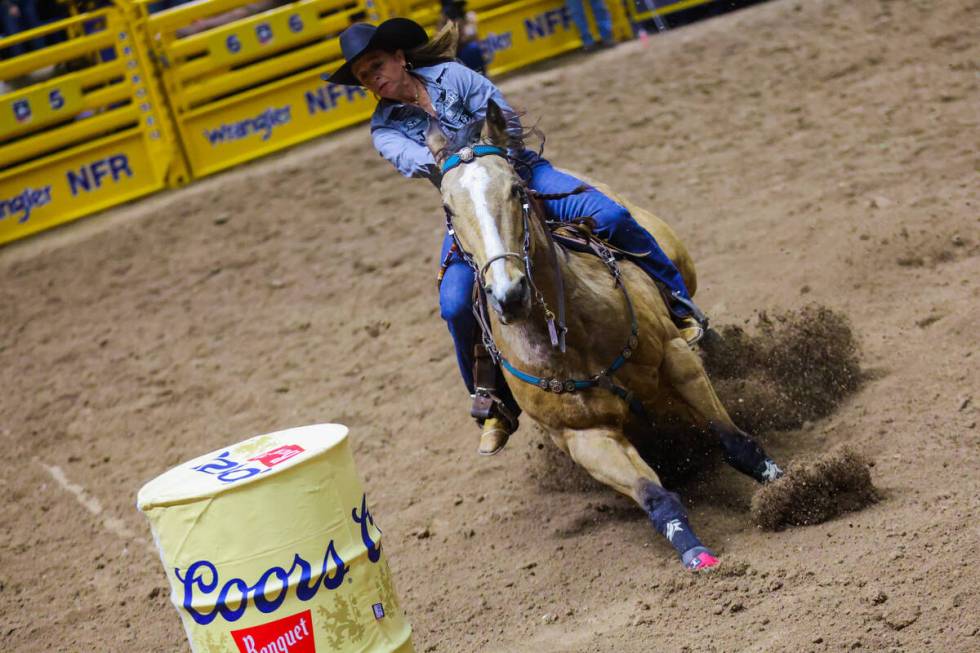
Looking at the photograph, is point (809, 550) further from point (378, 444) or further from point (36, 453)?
point (36, 453)

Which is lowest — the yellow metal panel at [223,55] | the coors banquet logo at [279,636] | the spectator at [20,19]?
the coors banquet logo at [279,636]

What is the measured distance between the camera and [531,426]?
269 inches

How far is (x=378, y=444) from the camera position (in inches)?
285

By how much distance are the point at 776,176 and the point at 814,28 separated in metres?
2.78

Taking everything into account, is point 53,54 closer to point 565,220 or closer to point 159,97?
point 159,97

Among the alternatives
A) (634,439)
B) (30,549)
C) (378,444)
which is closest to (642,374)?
(634,439)

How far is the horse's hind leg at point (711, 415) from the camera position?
16.3 feet

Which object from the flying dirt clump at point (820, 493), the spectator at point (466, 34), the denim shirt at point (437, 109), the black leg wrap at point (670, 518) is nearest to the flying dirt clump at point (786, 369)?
the flying dirt clump at point (820, 493)

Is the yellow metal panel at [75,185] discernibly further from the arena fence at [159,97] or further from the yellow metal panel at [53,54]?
the yellow metal panel at [53,54]

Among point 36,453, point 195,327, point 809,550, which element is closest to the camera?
point 809,550

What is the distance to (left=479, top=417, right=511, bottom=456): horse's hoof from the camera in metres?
5.54

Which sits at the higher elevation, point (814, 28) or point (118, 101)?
point (118, 101)

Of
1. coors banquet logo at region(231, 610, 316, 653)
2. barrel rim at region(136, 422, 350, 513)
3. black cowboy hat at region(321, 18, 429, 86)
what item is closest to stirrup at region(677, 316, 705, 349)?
black cowboy hat at region(321, 18, 429, 86)

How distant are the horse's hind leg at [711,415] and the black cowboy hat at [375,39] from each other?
187 cm
